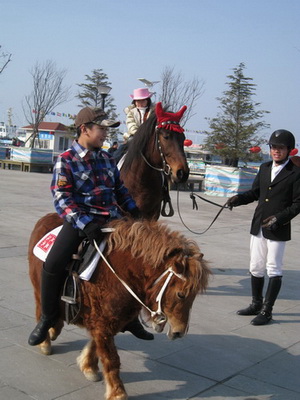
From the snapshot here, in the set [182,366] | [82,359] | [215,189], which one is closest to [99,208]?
[82,359]

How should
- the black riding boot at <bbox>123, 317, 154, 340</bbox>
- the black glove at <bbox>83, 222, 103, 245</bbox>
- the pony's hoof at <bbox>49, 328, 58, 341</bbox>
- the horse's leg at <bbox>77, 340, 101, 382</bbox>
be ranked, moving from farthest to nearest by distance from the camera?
the pony's hoof at <bbox>49, 328, 58, 341</bbox> < the black riding boot at <bbox>123, 317, 154, 340</bbox> < the horse's leg at <bbox>77, 340, 101, 382</bbox> < the black glove at <bbox>83, 222, 103, 245</bbox>

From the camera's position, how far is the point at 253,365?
4160mm

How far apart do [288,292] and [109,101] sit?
130ft

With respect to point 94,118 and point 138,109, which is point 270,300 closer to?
point 138,109

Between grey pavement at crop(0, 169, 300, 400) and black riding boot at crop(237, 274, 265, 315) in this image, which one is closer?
grey pavement at crop(0, 169, 300, 400)

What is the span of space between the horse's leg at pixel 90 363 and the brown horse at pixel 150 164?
208 centimetres

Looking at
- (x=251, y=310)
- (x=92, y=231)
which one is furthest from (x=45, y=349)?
(x=251, y=310)

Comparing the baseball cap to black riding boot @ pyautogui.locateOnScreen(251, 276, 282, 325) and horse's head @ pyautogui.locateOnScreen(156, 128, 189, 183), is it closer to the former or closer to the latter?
horse's head @ pyautogui.locateOnScreen(156, 128, 189, 183)

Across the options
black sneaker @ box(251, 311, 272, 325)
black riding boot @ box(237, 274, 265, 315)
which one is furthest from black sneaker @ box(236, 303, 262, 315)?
black sneaker @ box(251, 311, 272, 325)

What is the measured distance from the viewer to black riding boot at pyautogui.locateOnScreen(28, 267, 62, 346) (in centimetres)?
354

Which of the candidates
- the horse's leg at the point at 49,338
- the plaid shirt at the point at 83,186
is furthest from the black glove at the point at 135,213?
the horse's leg at the point at 49,338

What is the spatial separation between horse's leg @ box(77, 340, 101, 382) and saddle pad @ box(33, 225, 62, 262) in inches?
30.5

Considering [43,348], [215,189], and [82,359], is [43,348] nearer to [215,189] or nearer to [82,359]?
[82,359]

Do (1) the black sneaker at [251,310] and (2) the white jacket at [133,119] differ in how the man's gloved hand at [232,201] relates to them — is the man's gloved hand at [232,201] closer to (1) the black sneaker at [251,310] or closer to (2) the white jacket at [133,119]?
(1) the black sneaker at [251,310]
